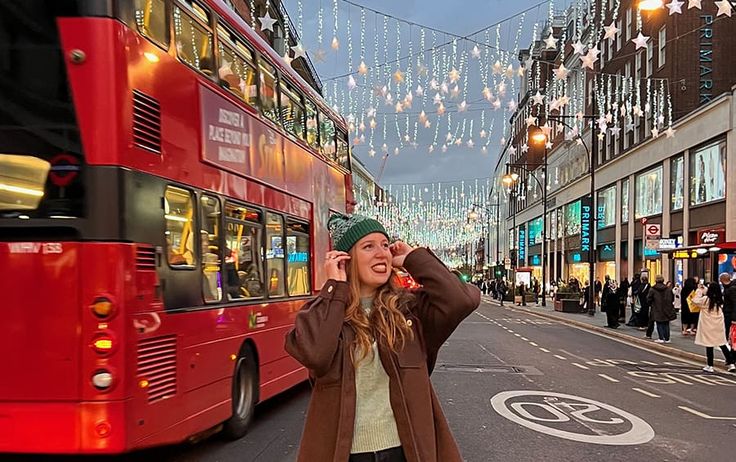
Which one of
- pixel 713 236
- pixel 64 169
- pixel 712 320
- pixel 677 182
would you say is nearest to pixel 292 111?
pixel 64 169

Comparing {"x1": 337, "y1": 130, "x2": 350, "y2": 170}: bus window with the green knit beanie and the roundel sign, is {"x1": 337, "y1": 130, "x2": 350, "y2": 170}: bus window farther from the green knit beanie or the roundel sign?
the green knit beanie

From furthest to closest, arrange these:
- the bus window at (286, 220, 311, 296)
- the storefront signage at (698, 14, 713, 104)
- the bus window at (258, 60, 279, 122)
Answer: the storefront signage at (698, 14, 713, 104)
the bus window at (286, 220, 311, 296)
the bus window at (258, 60, 279, 122)

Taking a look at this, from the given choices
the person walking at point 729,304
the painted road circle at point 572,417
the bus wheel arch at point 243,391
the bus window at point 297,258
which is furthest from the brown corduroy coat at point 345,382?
the person walking at point 729,304

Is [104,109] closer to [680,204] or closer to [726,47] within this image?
[680,204]

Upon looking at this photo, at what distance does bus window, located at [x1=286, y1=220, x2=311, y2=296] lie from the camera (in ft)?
31.7

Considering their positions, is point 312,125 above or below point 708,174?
below

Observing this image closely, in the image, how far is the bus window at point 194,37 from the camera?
6566mm

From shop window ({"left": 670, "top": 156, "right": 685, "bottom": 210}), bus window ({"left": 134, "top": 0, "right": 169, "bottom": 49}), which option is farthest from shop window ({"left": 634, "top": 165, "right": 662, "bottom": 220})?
bus window ({"left": 134, "top": 0, "right": 169, "bottom": 49})

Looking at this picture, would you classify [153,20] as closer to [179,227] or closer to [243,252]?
[179,227]

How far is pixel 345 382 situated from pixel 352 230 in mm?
639

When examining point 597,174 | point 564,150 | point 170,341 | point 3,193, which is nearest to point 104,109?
point 3,193

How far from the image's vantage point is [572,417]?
906cm

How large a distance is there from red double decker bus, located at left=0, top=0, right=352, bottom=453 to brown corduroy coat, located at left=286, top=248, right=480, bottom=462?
2891 millimetres

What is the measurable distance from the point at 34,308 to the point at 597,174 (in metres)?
46.8
